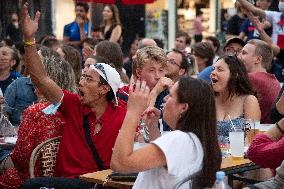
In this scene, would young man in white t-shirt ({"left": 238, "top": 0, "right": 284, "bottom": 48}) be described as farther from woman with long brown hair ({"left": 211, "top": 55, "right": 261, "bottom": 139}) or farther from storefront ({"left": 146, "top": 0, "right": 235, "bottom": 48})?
storefront ({"left": 146, "top": 0, "right": 235, "bottom": 48})

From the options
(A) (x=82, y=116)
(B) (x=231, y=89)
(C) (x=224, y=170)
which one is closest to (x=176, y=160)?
(C) (x=224, y=170)

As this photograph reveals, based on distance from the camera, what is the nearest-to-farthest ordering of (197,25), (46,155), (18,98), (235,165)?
(235,165), (46,155), (18,98), (197,25)

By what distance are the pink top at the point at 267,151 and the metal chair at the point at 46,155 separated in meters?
1.88

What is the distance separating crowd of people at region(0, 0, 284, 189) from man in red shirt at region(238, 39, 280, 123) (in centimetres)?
1

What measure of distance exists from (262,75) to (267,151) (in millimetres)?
3392

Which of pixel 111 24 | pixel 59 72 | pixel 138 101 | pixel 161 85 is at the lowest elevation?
pixel 111 24

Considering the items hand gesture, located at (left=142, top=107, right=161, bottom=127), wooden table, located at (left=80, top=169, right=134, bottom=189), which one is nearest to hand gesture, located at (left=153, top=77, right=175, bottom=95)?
hand gesture, located at (left=142, top=107, right=161, bottom=127)

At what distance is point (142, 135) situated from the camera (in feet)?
19.0

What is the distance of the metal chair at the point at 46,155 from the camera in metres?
5.84

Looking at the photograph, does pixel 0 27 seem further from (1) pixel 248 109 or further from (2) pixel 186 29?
(1) pixel 248 109

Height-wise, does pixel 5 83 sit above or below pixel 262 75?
below

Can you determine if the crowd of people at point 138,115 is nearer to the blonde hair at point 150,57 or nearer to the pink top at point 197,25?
the blonde hair at point 150,57

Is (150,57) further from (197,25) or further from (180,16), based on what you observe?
(180,16)

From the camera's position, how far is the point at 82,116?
5797 mm
